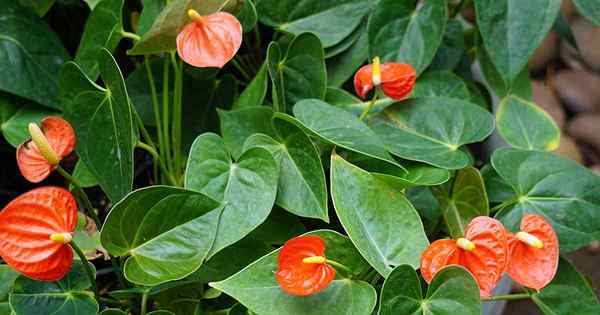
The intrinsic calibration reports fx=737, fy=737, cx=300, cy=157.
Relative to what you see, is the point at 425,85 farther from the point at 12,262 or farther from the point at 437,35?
the point at 12,262

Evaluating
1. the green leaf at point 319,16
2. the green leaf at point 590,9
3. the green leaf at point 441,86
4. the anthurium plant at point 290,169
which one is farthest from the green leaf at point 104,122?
the green leaf at point 590,9

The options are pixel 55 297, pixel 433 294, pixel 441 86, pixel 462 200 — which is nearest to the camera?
pixel 433 294

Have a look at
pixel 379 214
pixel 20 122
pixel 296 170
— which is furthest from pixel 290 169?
pixel 20 122

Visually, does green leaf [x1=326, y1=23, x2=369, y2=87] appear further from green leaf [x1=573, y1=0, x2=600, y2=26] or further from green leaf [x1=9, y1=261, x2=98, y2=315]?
green leaf [x1=9, y1=261, x2=98, y2=315]

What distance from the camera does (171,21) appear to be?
0.67 m

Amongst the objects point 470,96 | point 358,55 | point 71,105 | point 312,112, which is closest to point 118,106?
point 71,105

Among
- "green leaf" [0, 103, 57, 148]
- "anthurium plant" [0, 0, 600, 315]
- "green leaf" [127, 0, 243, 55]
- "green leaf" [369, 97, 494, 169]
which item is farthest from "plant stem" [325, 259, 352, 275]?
"green leaf" [0, 103, 57, 148]

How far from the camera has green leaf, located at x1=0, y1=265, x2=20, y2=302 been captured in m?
0.68

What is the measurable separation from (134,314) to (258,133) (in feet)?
0.73

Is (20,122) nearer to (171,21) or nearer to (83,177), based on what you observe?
(83,177)

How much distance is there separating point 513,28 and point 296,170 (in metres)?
0.30

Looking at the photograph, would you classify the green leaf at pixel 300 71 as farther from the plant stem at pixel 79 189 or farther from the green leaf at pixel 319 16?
the plant stem at pixel 79 189

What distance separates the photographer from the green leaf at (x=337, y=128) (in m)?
0.67

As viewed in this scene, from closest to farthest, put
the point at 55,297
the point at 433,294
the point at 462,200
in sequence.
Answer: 1. the point at 433,294
2. the point at 55,297
3. the point at 462,200
